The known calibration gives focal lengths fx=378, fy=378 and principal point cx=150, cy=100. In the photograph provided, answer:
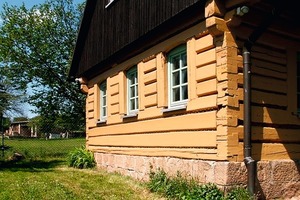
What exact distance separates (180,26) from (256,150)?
119 inches

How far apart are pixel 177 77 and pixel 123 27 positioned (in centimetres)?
304

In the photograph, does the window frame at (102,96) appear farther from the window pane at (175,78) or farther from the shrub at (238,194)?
the shrub at (238,194)

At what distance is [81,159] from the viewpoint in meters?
12.7

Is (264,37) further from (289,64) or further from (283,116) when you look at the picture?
(283,116)

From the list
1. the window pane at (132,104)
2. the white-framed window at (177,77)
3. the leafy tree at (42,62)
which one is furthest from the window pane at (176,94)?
the leafy tree at (42,62)

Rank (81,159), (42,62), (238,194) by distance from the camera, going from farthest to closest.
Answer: (42,62) → (81,159) → (238,194)

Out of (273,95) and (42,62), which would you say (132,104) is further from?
(42,62)

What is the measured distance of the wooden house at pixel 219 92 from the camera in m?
6.48

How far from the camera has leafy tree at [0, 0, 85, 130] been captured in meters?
30.2

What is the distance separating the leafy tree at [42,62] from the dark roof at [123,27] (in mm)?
15942

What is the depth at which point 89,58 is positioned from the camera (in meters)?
13.0

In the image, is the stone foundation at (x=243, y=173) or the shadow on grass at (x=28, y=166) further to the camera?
the shadow on grass at (x=28, y=166)

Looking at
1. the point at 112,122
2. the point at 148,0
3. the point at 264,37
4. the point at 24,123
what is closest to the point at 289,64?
the point at 264,37

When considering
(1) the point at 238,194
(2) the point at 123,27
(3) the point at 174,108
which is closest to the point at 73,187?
(3) the point at 174,108
